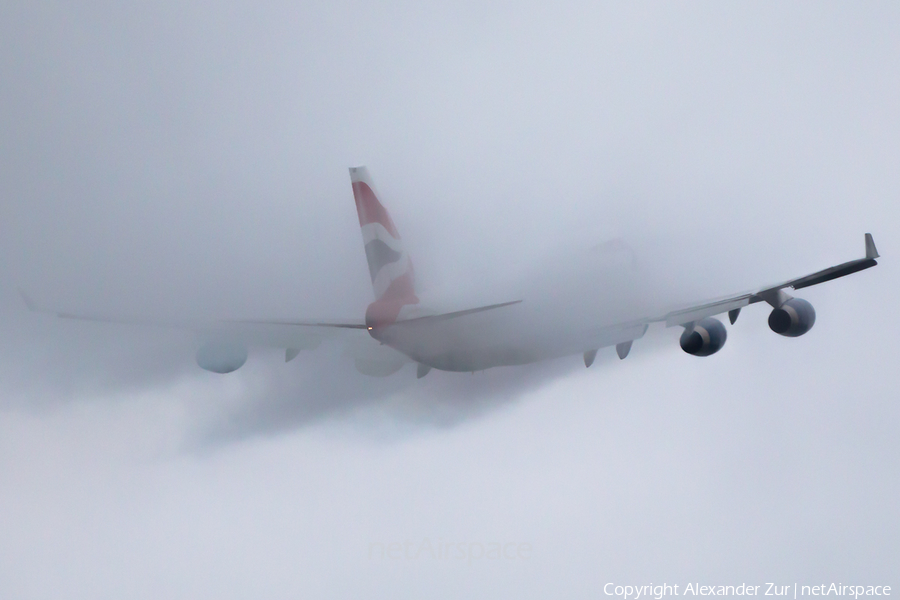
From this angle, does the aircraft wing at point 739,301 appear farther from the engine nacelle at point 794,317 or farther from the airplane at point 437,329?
the engine nacelle at point 794,317

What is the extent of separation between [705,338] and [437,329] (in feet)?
15.5

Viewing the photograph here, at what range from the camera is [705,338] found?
10633 mm

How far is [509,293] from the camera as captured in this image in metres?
14.5

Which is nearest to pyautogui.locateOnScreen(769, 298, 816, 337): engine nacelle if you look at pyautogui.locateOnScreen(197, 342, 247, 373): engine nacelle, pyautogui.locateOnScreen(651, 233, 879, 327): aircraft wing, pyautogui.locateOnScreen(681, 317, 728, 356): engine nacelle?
pyautogui.locateOnScreen(651, 233, 879, 327): aircraft wing

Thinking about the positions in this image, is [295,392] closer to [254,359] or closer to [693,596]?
[254,359]

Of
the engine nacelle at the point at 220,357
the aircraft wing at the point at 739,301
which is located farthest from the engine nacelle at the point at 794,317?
the engine nacelle at the point at 220,357

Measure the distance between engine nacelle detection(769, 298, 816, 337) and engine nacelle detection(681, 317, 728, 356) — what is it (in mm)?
857

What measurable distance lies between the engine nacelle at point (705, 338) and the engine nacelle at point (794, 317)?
86cm

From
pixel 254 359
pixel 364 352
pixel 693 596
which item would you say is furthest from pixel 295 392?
pixel 693 596

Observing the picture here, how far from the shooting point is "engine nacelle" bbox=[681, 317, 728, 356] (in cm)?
1059

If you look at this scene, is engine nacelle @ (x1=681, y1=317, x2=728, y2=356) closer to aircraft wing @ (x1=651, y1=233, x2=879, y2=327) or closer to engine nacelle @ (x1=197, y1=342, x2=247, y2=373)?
aircraft wing @ (x1=651, y1=233, x2=879, y2=327)

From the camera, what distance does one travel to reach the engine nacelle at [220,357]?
35.4 ft

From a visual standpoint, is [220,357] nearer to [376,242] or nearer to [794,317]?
[376,242]

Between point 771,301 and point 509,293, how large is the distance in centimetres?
581
